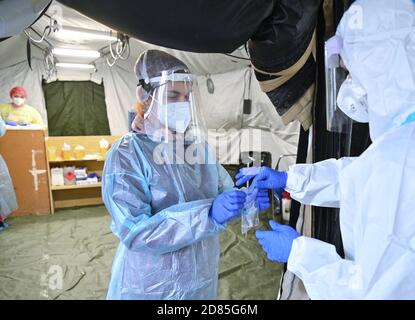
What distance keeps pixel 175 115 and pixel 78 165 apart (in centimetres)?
323

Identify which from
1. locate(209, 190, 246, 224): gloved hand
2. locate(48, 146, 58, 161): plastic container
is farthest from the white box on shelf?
locate(209, 190, 246, 224): gloved hand

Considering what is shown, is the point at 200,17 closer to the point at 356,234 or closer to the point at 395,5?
the point at 395,5

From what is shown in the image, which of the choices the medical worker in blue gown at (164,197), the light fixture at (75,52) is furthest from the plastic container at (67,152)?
the medical worker in blue gown at (164,197)

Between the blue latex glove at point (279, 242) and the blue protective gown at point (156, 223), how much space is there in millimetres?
194

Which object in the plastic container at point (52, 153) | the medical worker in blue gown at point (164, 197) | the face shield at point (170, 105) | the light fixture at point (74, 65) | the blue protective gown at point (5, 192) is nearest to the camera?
the medical worker in blue gown at point (164, 197)

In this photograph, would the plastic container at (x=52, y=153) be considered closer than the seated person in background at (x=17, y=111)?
No

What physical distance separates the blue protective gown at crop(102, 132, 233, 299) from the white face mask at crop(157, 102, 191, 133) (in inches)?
3.7

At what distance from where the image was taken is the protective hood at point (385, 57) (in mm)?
634

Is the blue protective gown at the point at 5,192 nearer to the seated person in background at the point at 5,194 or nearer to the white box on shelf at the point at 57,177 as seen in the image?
the seated person in background at the point at 5,194

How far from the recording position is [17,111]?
3.35m

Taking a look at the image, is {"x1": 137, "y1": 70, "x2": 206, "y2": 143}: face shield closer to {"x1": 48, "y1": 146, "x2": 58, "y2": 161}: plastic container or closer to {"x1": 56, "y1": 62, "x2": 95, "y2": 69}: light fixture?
{"x1": 48, "y1": 146, "x2": 58, "y2": 161}: plastic container
